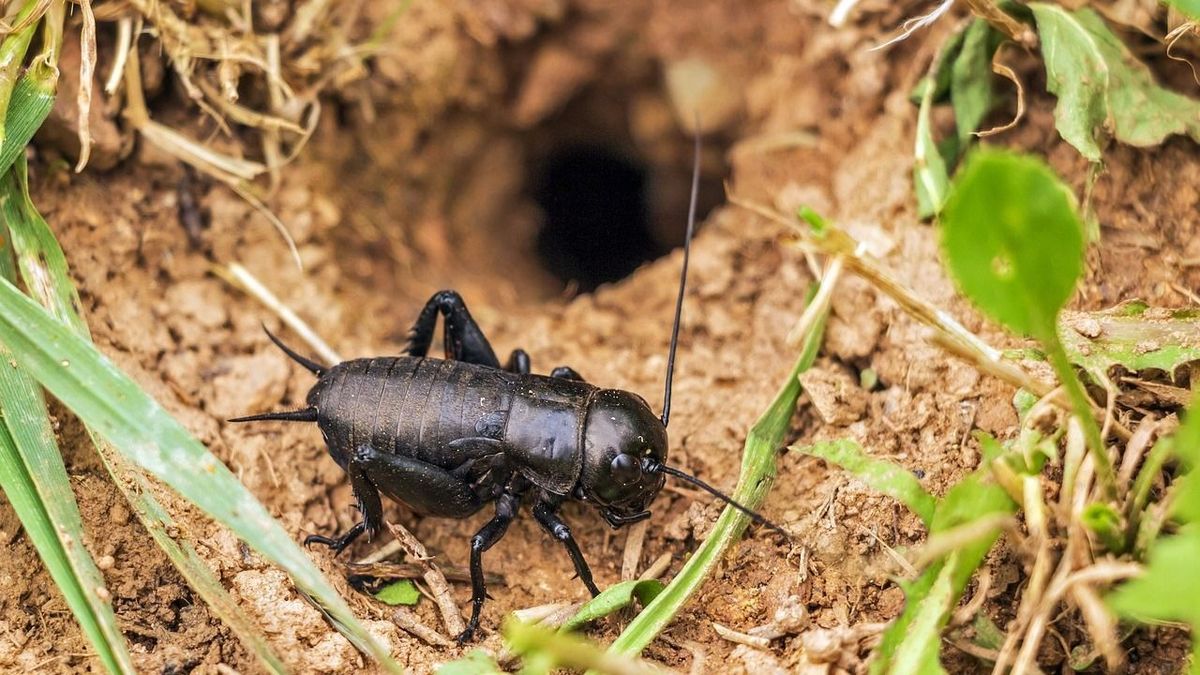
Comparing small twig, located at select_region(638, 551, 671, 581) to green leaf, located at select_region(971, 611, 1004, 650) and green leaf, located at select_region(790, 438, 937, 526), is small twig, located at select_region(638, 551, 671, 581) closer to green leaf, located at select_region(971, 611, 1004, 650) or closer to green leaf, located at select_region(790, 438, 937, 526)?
green leaf, located at select_region(790, 438, 937, 526)

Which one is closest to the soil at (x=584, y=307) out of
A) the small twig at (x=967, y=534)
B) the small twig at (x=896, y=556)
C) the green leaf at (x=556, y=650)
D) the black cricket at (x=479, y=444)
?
the small twig at (x=896, y=556)

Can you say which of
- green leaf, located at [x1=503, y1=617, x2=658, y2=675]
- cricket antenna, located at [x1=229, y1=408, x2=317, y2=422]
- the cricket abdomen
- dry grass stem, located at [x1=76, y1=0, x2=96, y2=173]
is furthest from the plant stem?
dry grass stem, located at [x1=76, y1=0, x2=96, y2=173]

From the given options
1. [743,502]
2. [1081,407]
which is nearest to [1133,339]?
[1081,407]

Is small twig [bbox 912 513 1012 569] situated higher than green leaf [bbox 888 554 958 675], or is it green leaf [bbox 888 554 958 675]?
small twig [bbox 912 513 1012 569]

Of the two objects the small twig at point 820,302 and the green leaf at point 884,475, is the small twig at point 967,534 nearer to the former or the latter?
the green leaf at point 884,475

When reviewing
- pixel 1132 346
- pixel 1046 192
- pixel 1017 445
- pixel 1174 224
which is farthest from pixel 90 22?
pixel 1174 224

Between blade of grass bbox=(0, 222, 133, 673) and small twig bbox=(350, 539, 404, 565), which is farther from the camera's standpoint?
small twig bbox=(350, 539, 404, 565)
